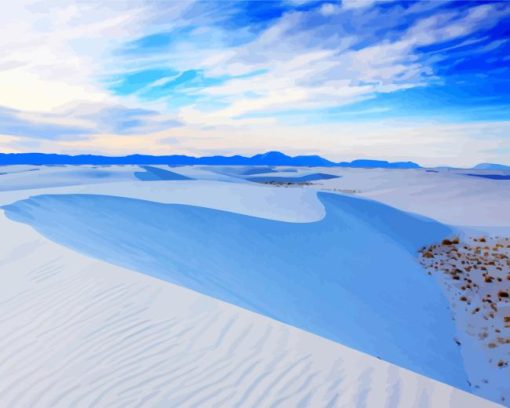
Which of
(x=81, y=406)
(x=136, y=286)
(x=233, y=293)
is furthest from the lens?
(x=233, y=293)

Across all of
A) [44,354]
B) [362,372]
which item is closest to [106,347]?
[44,354]

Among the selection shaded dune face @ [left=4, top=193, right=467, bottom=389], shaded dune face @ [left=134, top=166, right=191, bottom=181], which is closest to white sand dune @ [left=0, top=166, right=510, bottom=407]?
shaded dune face @ [left=4, top=193, right=467, bottom=389]

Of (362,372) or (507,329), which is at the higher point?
(362,372)

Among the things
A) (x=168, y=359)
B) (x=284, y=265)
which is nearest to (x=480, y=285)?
(x=284, y=265)

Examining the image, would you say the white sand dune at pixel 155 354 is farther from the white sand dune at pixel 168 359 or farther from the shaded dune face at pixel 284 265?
the shaded dune face at pixel 284 265

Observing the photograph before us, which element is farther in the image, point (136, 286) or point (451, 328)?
point (451, 328)

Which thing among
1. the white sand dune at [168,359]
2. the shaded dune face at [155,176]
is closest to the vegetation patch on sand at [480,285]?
the white sand dune at [168,359]

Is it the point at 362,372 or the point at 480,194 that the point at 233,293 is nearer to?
the point at 362,372
